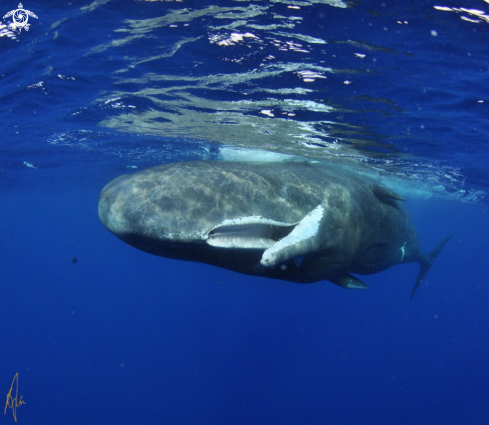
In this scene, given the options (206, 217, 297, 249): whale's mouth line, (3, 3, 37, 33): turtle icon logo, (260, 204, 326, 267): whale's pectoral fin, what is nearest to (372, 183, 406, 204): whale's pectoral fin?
(260, 204, 326, 267): whale's pectoral fin

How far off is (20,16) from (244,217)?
26.5ft

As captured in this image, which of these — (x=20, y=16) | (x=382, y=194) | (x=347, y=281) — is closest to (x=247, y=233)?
(x=347, y=281)

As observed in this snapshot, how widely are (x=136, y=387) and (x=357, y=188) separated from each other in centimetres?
4977

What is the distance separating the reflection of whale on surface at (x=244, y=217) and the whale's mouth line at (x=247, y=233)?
11 millimetres

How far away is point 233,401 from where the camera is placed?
37281 mm

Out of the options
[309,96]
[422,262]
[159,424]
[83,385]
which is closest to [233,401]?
[159,424]

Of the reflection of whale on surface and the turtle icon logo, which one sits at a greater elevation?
the turtle icon logo

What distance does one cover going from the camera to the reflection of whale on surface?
323 cm

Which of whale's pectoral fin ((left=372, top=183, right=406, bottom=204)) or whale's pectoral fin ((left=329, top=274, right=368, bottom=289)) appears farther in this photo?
whale's pectoral fin ((left=372, top=183, right=406, bottom=204))

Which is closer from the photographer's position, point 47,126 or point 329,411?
point 47,126

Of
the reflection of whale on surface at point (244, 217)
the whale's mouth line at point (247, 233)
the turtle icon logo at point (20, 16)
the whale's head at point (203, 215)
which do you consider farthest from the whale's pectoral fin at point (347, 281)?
the turtle icon logo at point (20, 16)

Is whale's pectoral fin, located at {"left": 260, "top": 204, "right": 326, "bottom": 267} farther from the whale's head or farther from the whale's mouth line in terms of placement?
the whale's mouth line

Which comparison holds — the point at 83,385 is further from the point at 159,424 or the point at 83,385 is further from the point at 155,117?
the point at 155,117

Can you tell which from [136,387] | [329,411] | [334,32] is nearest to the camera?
[334,32]
